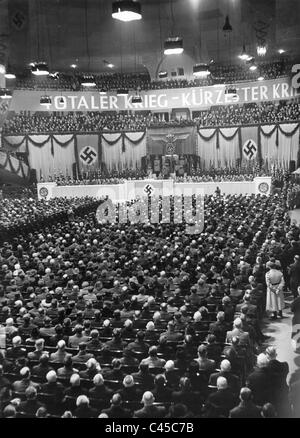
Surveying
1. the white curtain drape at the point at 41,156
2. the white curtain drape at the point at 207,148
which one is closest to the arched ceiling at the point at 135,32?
the white curtain drape at the point at 41,156

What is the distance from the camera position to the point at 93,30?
3600cm

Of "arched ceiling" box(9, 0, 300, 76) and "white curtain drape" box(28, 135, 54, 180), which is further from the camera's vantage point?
"white curtain drape" box(28, 135, 54, 180)

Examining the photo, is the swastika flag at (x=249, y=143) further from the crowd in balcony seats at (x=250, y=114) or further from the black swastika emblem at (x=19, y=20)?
the black swastika emblem at (x=19, y=20)

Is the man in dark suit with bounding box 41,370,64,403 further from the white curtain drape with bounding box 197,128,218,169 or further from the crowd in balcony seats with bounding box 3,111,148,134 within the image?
the crowd in balcony seats with bounding box 3,111,148,134

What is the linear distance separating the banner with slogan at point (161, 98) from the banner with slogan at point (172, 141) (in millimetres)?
2032

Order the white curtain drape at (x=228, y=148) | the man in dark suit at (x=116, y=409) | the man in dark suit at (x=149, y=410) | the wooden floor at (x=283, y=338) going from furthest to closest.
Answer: the white curtain drape at (x=228, y=148) < the wooden floor at (x=283, y=338) < the man in dark suit at (x=116, y=409) < the man in dark suit at (x=149, y=410)

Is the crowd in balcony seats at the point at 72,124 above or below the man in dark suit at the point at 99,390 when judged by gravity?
above

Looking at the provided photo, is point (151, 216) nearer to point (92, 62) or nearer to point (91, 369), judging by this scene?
point (91, 369)

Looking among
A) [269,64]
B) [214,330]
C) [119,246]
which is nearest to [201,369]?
[214,330]

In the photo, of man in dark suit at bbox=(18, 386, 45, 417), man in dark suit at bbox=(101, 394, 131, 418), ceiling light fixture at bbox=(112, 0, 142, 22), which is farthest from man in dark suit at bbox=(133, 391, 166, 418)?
ceiling light fixture at bbox=(112, 0, 142, 22)

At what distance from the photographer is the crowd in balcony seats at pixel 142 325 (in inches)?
284

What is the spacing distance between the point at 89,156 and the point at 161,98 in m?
6.69

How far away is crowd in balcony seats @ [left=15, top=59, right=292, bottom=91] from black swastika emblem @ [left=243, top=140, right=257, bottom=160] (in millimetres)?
4849

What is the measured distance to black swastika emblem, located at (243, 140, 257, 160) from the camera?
120ft
